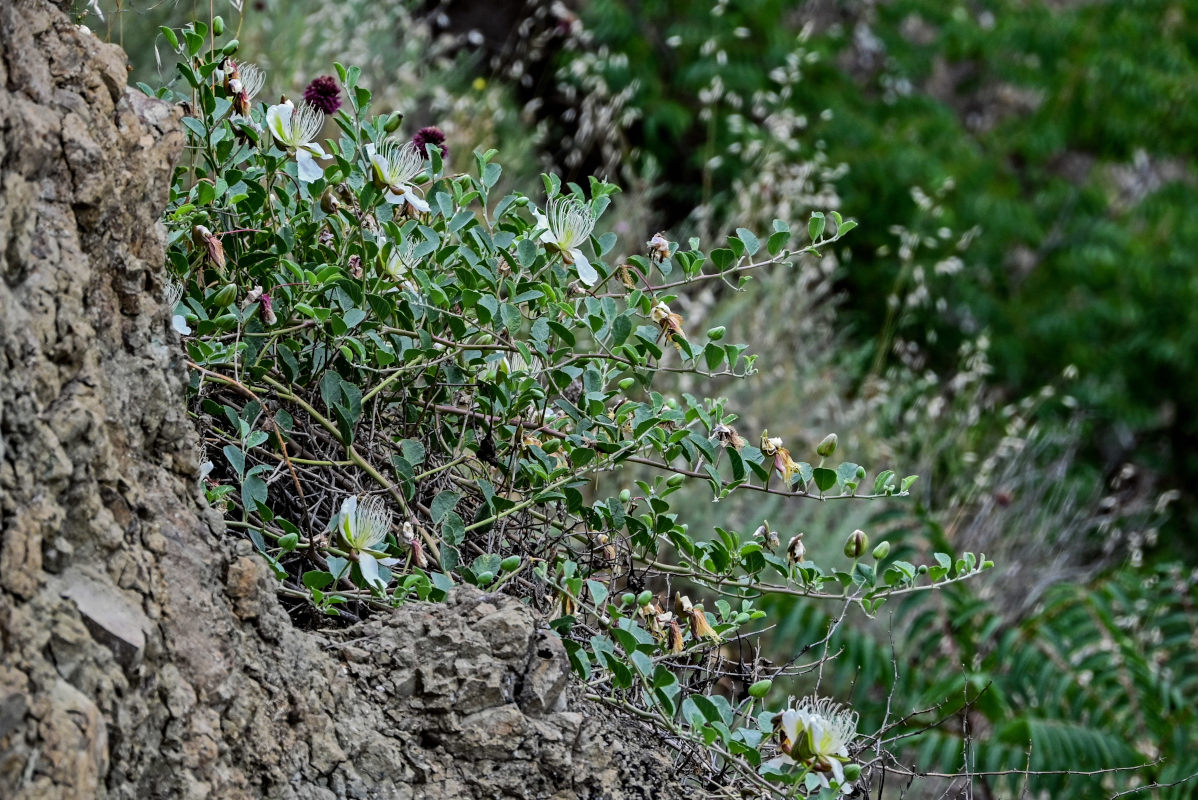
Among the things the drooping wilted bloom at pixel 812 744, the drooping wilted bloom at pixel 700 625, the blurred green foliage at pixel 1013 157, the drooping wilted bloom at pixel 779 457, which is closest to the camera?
the drooping wilted bloom at pixel 812 744

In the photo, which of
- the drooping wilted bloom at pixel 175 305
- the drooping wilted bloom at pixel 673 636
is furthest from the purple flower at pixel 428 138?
the drooping wilted bloom at pixel 673 636

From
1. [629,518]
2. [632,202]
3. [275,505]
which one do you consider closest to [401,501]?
[275,505]

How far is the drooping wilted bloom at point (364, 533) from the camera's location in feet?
4.77

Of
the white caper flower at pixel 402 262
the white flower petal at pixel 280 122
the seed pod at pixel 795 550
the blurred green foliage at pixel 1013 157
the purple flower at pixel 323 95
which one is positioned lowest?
the seed pod at pixel 795 550

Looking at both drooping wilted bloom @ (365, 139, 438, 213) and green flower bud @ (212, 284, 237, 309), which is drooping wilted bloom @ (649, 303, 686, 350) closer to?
drooping wilted bloom @ (365, 139, 438, 213)

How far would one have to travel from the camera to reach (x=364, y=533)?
1.47 meters

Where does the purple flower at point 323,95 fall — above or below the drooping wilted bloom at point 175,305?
above

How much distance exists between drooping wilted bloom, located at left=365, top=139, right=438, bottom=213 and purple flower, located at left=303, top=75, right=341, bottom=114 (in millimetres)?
158

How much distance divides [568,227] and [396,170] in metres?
0.25

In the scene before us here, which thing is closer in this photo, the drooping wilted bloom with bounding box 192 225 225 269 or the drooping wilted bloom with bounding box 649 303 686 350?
the drooping wilted bloom with bounding box 192 225 225 269

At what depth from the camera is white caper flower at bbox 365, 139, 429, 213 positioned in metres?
1.59

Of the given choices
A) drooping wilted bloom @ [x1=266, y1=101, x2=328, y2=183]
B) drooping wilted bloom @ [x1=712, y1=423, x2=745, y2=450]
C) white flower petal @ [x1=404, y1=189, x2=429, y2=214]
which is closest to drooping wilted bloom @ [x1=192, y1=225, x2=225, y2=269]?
drooping wilted bloom @ [x1=266, y1=101, x2=328, y2=183]

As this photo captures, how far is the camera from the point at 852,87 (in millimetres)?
7805

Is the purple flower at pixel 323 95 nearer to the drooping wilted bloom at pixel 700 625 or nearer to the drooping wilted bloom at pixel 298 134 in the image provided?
the drooping wilted bloom at pixel 298 134
